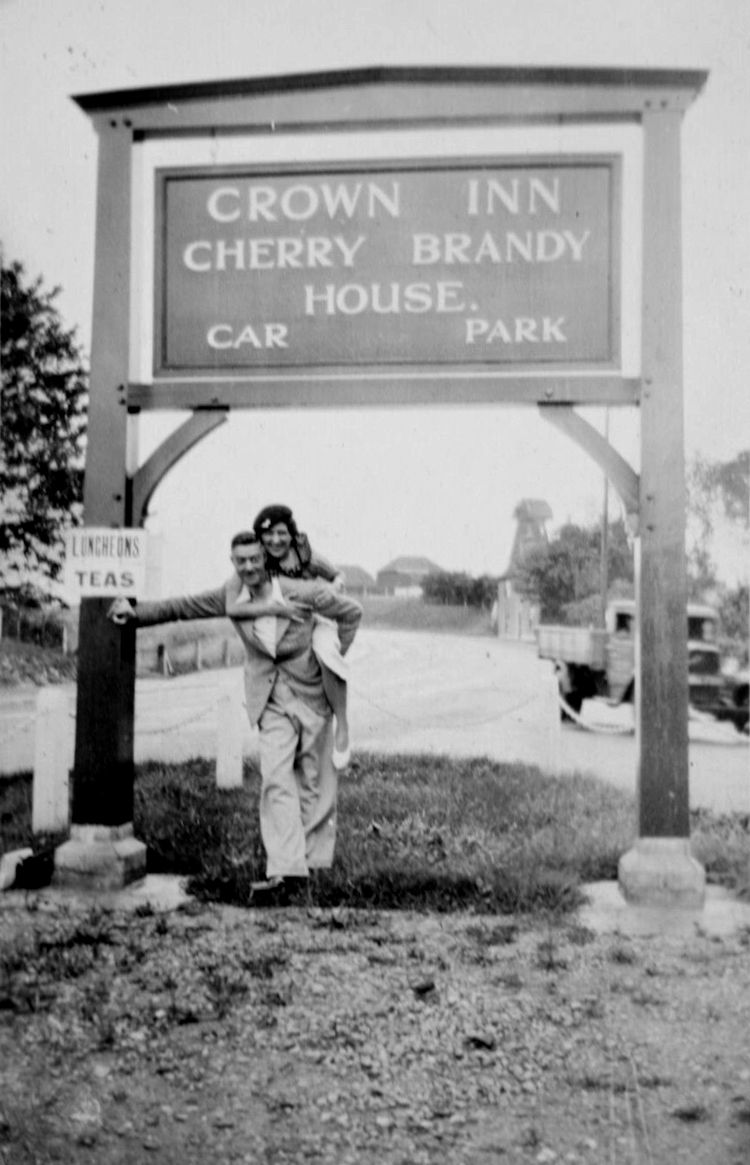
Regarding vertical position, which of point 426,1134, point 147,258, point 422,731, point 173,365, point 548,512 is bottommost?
point 426,1134

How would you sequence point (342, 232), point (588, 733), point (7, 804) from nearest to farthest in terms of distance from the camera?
point (342, 232) < point (7, 804) < point (588, 733)

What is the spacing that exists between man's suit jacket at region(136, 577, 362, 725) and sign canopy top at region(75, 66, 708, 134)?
176 centimetres

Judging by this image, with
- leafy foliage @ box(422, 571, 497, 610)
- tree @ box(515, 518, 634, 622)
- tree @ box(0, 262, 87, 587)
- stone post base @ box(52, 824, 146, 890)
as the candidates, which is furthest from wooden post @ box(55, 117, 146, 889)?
tree @ box(515, 518, 634, 622)

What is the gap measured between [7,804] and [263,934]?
1348 mm

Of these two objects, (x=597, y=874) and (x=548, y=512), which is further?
(x=597, y=874)

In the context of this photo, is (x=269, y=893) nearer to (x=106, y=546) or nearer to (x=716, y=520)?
(x=106, y=546)

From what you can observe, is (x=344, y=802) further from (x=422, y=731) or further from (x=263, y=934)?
(x=263, y=934)

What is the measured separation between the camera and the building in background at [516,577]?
360 cm

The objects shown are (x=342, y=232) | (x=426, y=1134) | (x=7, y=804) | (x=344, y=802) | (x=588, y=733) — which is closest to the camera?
(x=426, y=1134)

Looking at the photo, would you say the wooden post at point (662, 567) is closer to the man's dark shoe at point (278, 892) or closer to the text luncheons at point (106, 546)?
the man's dark shoe at point (278, 892)

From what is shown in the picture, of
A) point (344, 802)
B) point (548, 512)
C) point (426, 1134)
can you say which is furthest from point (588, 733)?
point (426, 1134)

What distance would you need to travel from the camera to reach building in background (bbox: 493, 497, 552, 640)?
360 centimetres

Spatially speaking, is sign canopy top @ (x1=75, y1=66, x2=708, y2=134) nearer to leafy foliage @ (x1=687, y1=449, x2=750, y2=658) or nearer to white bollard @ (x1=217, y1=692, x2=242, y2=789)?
leafy foliage @ (x1=687, y1=449, x2=750, y2=658)

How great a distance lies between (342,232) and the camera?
377 centimetres
